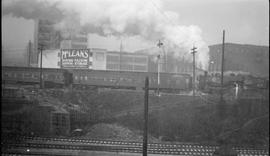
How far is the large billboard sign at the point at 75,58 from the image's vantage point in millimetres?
26391

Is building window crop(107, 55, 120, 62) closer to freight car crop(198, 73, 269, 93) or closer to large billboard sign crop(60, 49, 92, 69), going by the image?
large billboard sign crop(60, 49, 92, 69)

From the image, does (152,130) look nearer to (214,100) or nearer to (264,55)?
(214,100)

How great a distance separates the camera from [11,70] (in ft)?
82.1

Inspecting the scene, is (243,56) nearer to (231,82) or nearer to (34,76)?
(231,82)

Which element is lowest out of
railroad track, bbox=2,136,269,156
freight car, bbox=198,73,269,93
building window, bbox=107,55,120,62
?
railroad track, bbox=2,136,269,156

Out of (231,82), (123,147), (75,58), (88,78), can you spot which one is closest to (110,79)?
(88,78)

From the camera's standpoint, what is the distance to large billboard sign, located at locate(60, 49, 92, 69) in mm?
26391

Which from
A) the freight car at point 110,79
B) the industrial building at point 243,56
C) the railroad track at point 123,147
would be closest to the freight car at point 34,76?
the freight car at point 110,79

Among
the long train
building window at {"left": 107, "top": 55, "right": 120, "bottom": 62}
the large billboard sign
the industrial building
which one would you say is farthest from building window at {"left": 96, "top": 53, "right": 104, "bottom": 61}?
the industrial building

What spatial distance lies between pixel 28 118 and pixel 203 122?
1157 centimetres

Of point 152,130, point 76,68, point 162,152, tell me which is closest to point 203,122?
point 152,130

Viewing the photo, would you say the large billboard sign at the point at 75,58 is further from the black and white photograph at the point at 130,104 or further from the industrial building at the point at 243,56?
the industrial building at the point at 243,56

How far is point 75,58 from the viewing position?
88.0ft

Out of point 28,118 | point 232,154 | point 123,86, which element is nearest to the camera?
point 232,154
